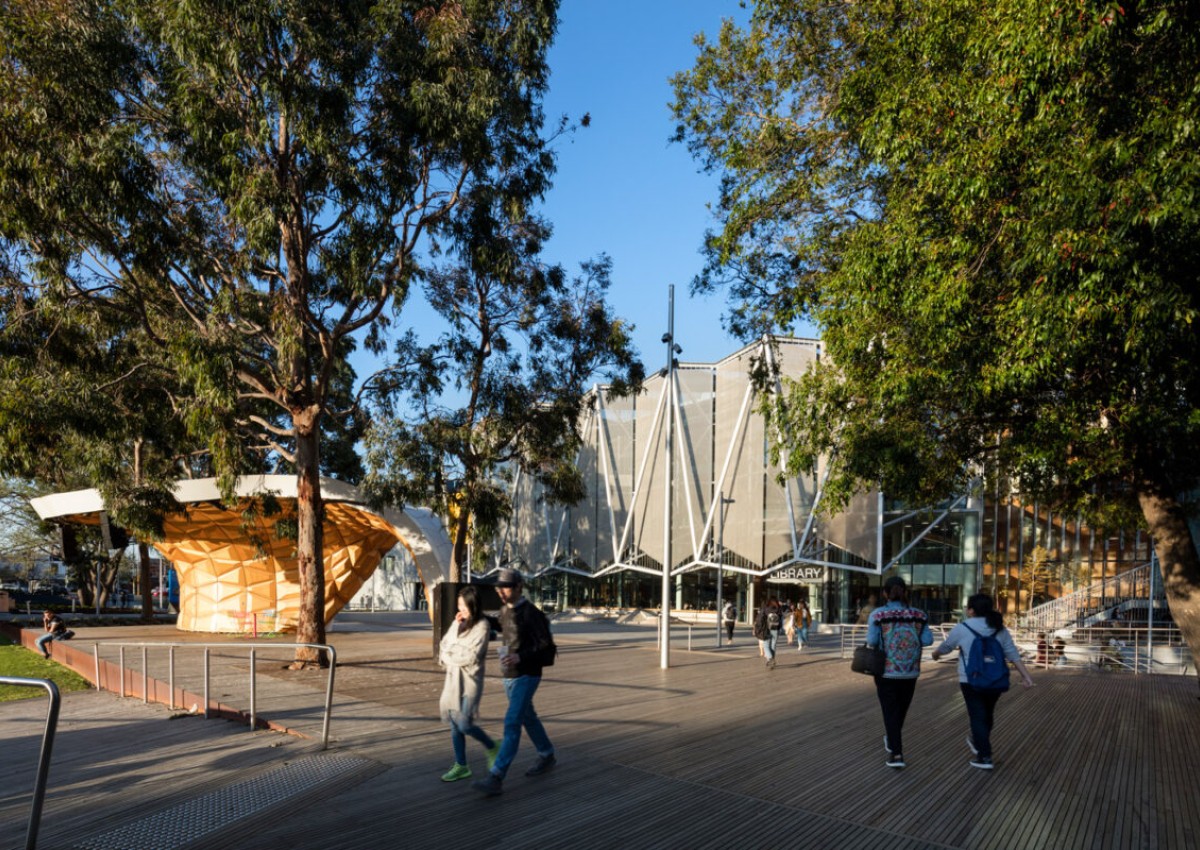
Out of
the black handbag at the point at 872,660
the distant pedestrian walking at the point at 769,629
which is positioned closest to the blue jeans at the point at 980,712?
the black handbag at the point at 872,660

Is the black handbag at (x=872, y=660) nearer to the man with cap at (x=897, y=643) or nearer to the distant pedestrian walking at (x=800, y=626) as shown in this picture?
the man with cap at (x=897, y=643)

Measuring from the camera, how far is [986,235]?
9078 mm

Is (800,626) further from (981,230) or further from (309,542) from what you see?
(981,230)

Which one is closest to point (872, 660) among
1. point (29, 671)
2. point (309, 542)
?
point (309, 542)

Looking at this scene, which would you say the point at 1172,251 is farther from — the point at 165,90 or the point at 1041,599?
the point at 1041,599

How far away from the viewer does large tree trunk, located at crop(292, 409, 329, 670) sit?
50.4 ft

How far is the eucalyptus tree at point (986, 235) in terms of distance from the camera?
282 inches

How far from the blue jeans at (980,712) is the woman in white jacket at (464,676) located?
4.28 metres

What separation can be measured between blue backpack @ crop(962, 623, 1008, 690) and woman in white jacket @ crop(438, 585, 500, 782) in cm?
426

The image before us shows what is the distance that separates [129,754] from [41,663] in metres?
13.4

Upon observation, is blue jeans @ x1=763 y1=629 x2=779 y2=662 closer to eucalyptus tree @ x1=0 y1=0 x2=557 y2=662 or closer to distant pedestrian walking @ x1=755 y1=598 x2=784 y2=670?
distant pedestrian walking @ x1=755 y1=598 x2=784 y2=670

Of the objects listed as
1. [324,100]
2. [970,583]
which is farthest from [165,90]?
[970,583]

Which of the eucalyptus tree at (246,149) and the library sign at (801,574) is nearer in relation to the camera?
the eucalyptus tree at (246,149)

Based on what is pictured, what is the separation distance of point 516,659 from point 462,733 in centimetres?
79
